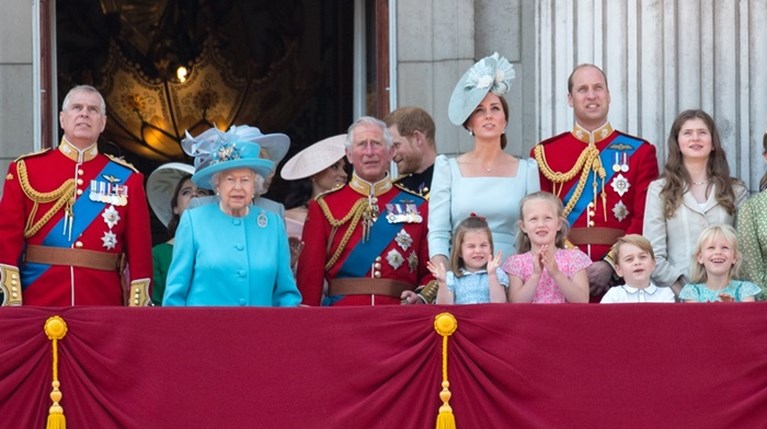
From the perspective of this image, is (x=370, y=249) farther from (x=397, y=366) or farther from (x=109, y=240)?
(x=397, y=366)

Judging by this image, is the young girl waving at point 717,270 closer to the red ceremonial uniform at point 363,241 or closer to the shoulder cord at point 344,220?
the red ceremonial uniform at point 363,241

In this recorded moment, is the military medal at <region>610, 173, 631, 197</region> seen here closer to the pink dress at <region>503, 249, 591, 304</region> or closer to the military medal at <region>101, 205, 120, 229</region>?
the pink dress at <region>503, 249, 591, 304</region>

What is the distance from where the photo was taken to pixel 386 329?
7781 millimetres

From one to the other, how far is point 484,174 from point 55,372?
2073mm

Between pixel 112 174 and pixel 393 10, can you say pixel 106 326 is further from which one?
pixel 393 10

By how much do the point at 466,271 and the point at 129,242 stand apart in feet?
4.74

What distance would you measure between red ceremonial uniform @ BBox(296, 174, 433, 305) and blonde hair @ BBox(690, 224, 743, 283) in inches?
45.8

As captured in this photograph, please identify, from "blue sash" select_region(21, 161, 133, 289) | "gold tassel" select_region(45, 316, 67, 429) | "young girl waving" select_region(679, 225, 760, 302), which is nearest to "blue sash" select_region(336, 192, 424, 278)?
"blue sash" select_region(21, 161, 133, 289)

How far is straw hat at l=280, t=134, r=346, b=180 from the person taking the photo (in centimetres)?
967

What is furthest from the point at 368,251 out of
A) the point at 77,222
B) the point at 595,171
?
the point at 77,222

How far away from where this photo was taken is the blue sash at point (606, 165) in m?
8.94

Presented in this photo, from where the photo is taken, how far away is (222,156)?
8.44m

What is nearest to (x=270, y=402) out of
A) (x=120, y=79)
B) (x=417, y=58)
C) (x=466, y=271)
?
(x=466, y=271)

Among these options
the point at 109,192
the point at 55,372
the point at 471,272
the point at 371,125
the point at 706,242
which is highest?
the point at 371,125
